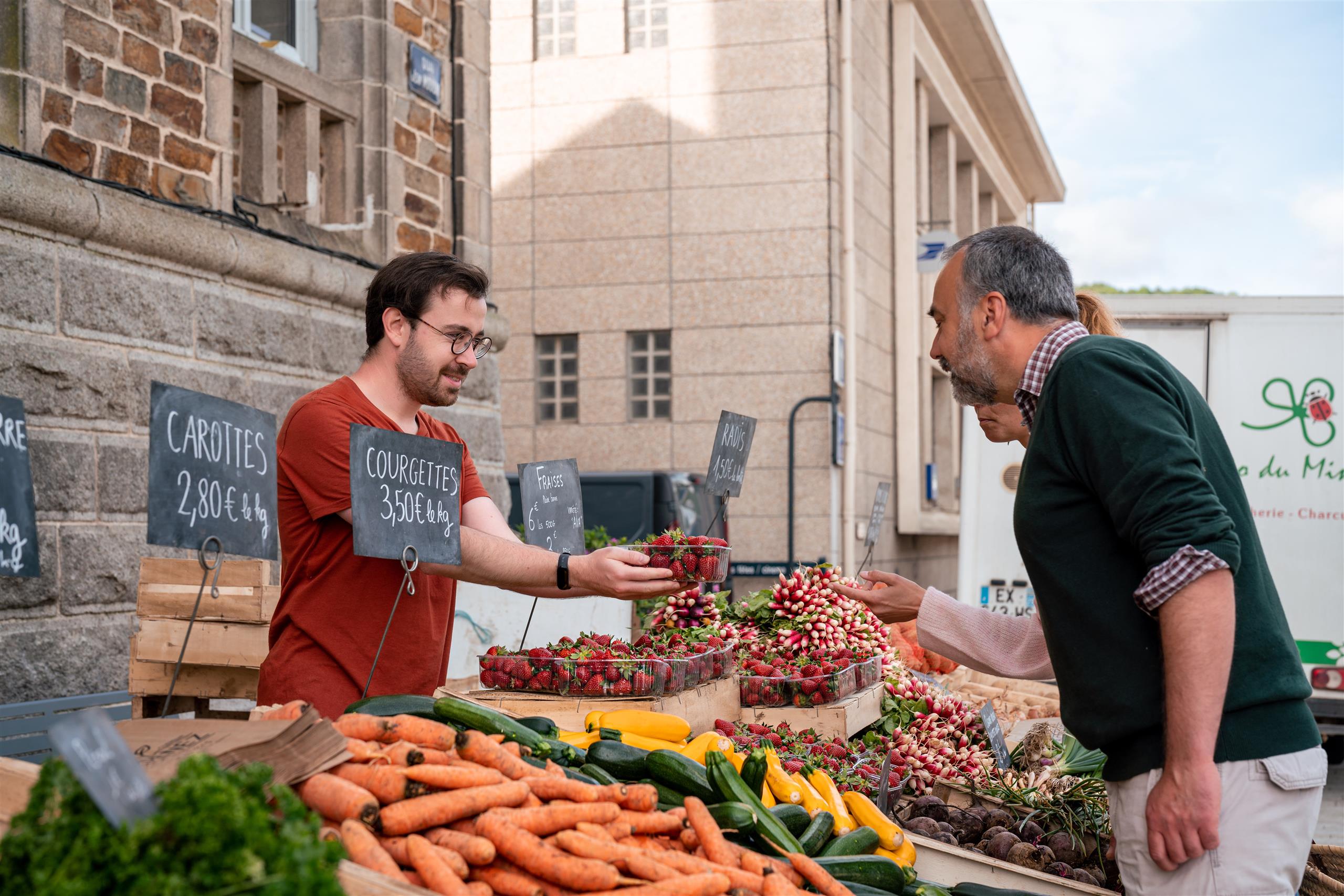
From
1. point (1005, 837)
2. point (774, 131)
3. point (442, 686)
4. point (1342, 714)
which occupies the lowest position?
point (1342, 714)

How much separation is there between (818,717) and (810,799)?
1.18m

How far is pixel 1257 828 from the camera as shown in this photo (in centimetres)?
248

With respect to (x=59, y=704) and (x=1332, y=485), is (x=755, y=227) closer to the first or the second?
(x=1332, y=485)

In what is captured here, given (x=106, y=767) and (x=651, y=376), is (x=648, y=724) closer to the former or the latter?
(x=106, y=767)

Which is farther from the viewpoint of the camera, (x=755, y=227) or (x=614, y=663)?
(x=755, y=227)

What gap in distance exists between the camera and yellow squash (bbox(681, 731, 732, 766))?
11.1 feet

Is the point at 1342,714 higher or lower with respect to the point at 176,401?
lower

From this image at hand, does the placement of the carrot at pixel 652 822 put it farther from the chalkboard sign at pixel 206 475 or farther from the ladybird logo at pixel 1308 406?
the ladybird logo at pixel 1308 406

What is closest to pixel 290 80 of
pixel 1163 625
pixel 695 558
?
pixel 695 558

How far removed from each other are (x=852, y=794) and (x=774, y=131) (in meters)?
12.5

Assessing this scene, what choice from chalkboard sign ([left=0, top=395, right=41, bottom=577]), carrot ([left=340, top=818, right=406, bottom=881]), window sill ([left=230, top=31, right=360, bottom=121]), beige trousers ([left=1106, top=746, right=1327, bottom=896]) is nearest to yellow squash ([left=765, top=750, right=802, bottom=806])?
beige trousers ([left=1106, top=746, right=1327, bottom=896])

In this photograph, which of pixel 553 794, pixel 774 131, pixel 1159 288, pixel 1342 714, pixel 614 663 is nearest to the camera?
pixel 553 794

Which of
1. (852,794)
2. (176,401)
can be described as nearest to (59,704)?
(176,401)

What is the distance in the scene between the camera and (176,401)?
2.97 meters
